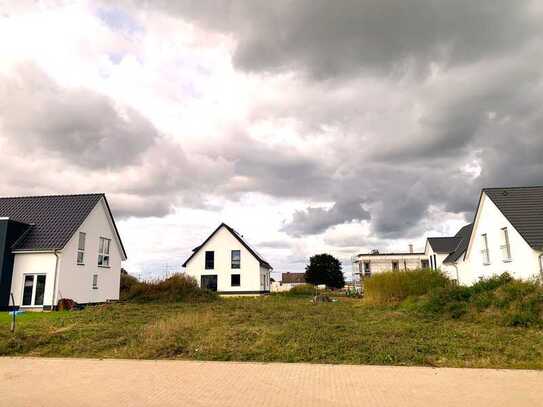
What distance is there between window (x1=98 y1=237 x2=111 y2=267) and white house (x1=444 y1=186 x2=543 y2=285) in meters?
22.6

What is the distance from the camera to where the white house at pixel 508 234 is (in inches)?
754

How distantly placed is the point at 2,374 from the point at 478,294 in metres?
14.8

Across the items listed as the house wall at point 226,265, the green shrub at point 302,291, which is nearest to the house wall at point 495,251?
the green shrub at point 302,291

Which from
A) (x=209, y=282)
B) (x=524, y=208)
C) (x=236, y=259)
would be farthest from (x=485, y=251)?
(x=209, y=282)

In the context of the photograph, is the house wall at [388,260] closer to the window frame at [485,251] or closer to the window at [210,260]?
the window at [210,260]

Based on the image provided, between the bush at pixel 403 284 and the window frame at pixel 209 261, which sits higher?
the window frame at pixel 209 261

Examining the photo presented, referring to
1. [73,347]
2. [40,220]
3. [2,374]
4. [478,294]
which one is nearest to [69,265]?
[40,220]

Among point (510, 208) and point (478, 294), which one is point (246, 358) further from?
point (510, 208)

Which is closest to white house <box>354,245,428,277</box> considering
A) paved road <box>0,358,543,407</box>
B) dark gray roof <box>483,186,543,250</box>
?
dark gray roof <box>483,186,543,250</box>

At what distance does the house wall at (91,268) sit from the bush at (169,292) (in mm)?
1617

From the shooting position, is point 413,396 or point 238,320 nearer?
point 413,396

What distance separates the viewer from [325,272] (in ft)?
215

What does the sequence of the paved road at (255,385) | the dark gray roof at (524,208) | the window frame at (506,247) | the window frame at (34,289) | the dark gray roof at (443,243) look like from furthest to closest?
1. the dark gray roof at (443,243)
2. the window frame at (34,289)
3. the window frame at (506,247)
4. the dark gray roof at (524,208)
5. the paved road at (255,385)

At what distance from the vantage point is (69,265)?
23.1m
